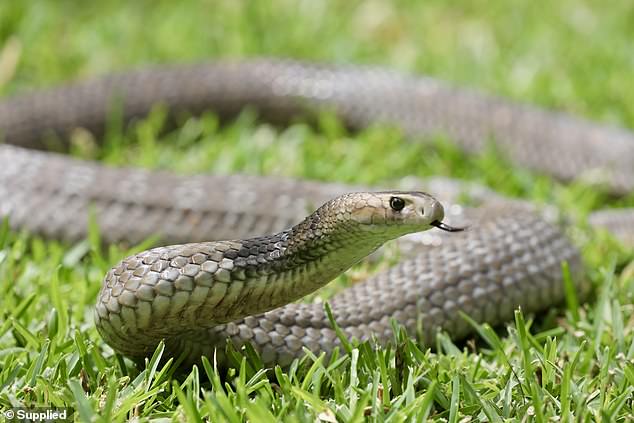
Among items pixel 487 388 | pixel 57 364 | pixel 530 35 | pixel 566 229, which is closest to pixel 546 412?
pixel 487 388

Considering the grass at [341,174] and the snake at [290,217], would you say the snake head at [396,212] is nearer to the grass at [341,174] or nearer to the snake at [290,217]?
the snake at [290,217]

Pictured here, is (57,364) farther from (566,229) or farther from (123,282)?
(566,229)

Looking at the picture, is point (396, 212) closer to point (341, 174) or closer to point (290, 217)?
point (290, 217)
